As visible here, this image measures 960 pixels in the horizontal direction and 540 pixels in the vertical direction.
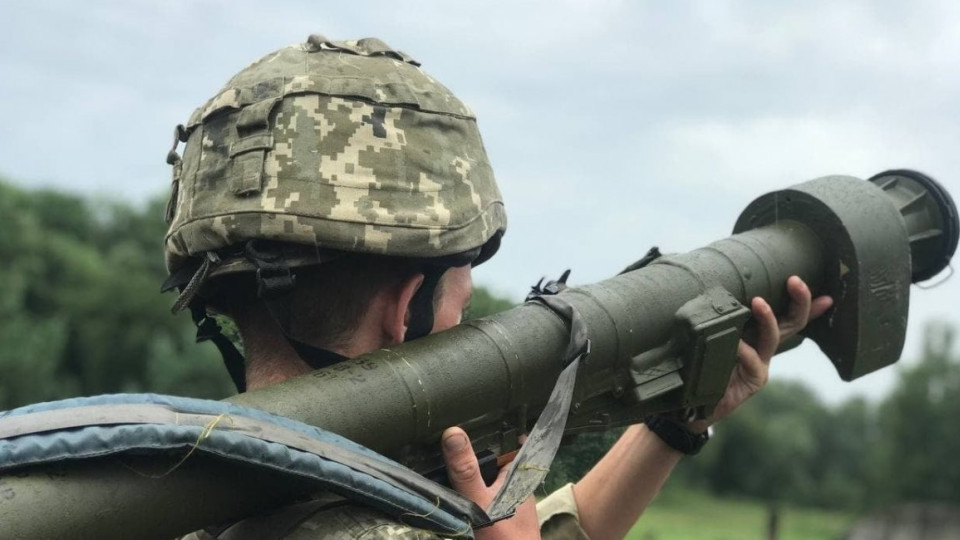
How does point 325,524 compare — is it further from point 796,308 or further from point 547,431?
point 796,308

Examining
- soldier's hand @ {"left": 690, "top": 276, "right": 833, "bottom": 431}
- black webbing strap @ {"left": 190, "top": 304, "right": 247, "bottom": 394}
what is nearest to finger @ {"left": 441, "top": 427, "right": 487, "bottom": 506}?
black webbing strap @ {"left": 190, "top": 304, "right": 247, "bottom": 394}

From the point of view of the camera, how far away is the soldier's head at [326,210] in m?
3.68

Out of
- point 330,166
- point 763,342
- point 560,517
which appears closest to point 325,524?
point 330,166

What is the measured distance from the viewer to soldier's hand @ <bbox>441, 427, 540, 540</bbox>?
12.0 ft

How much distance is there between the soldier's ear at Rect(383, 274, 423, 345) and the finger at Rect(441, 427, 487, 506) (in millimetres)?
331

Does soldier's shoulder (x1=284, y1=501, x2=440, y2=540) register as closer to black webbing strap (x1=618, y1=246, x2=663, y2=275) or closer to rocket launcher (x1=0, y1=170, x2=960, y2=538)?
rocket launcher (x1=0, y1=170, x2=960, y2=538)

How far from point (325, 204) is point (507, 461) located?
1.01m

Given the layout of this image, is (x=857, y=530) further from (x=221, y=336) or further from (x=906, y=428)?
(x=906, y=428)

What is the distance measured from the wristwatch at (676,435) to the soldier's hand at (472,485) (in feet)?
4.94

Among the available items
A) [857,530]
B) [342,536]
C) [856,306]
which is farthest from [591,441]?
[857,530]

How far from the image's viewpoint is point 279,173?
12.3 feet

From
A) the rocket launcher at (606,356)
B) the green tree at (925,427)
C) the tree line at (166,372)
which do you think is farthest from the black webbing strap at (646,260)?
the green tree at (925,427)

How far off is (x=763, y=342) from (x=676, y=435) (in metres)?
0.55

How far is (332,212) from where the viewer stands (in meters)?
3.67
